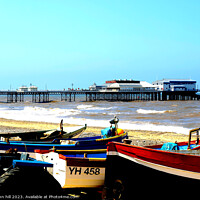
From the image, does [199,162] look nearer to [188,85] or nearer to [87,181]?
[87,181]

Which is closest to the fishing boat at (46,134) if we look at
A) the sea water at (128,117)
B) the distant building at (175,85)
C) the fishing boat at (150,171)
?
the fishing boat at (150,171)

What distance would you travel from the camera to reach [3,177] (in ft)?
29.7

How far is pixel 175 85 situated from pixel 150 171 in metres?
99.1

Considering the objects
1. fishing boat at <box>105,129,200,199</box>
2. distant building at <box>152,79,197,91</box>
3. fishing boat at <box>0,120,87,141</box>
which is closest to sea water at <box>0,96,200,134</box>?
fishing boat at <box>0,120,87,141</box>

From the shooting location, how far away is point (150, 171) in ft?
28.4

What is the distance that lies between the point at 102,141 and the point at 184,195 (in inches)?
230

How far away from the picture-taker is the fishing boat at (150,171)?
327 inches

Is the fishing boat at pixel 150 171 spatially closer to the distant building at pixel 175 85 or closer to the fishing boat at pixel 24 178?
the fishing boat at pixel 24 178

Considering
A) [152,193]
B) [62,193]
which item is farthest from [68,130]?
[152,193]

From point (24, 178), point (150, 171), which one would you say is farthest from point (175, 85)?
point (24, 178)

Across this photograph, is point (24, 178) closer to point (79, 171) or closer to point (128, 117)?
point (79, 171)

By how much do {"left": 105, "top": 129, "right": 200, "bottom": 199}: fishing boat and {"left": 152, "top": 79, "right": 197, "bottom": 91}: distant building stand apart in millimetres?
96318

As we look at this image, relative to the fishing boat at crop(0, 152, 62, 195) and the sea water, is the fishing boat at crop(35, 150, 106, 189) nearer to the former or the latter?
the fishing boat at crop(0, 152, 62, 195)

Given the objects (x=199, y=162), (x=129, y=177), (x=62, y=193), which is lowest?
(x=62, y=193)
